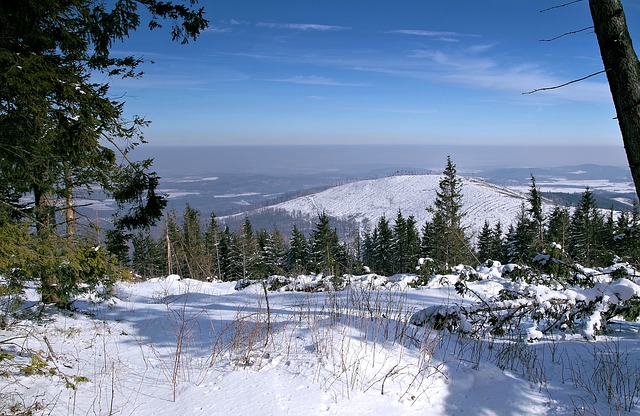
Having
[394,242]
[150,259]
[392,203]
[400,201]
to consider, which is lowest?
[150,259]

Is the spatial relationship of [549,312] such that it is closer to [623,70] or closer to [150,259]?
[623,70]

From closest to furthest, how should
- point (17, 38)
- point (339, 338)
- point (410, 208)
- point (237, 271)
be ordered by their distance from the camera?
point (339, 338) < point (17, 38) < point (237, 271) < point (410, 208)

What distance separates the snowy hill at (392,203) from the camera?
112m

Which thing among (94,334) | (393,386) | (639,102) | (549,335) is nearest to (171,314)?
(94,334)

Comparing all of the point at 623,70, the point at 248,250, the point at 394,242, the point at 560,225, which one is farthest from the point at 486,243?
the point at 623,70

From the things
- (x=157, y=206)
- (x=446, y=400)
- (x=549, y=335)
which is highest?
(x=157, y=206)

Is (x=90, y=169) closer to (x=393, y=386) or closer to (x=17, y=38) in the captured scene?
(x=17, y=38)

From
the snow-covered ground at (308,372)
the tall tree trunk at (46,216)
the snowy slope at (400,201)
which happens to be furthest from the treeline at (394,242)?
the snowy slope at (400,201)

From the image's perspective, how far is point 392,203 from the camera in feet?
462

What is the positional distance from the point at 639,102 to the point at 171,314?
5.98 metres

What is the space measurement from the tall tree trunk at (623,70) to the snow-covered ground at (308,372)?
6.31 ft

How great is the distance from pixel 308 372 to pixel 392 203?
5543 inches

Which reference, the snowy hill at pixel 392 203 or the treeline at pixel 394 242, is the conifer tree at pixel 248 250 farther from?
the snowy hill at pixel 392 203

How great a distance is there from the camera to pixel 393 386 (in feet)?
9.61
